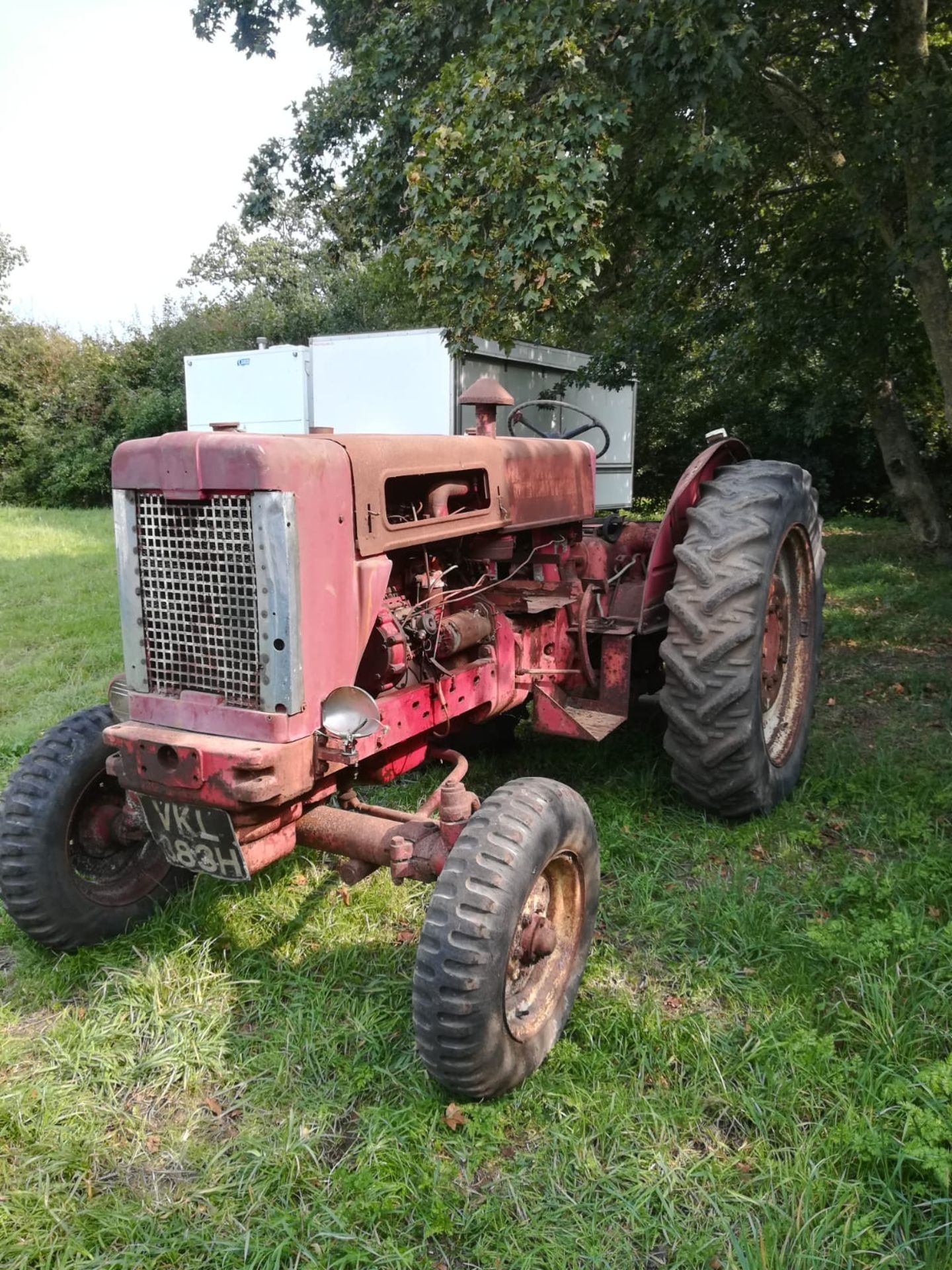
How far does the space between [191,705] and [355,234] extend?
18.6ft

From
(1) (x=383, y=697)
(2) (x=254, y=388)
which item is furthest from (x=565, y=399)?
(1) (x=383, y=697)

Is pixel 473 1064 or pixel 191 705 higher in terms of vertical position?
pixel 191 705

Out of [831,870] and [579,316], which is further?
[579,316]

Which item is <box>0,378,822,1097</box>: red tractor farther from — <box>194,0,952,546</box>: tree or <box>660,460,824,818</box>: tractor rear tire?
<box>194,0,952,546</box>: tree

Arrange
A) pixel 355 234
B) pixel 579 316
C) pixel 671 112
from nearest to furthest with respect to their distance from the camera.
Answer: pixel 671 112 < pixel 355 234 < pixel 579 316

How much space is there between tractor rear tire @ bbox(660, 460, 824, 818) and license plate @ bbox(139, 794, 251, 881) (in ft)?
5.43

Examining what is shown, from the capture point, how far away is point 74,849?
2916mm

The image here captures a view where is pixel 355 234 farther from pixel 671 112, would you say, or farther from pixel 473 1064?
pixel 473 1064

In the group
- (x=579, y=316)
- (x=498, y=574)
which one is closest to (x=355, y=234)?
(x=579, y=316)

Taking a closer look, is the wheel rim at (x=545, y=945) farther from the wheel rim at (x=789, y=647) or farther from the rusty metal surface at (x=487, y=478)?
the wheel rim at (x=789, y=647)

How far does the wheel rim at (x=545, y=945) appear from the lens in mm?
2379

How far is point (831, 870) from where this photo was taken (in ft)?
11.1

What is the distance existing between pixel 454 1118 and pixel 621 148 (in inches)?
185

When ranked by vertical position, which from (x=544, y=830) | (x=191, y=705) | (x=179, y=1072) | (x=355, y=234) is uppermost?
(x=355, y=234)
